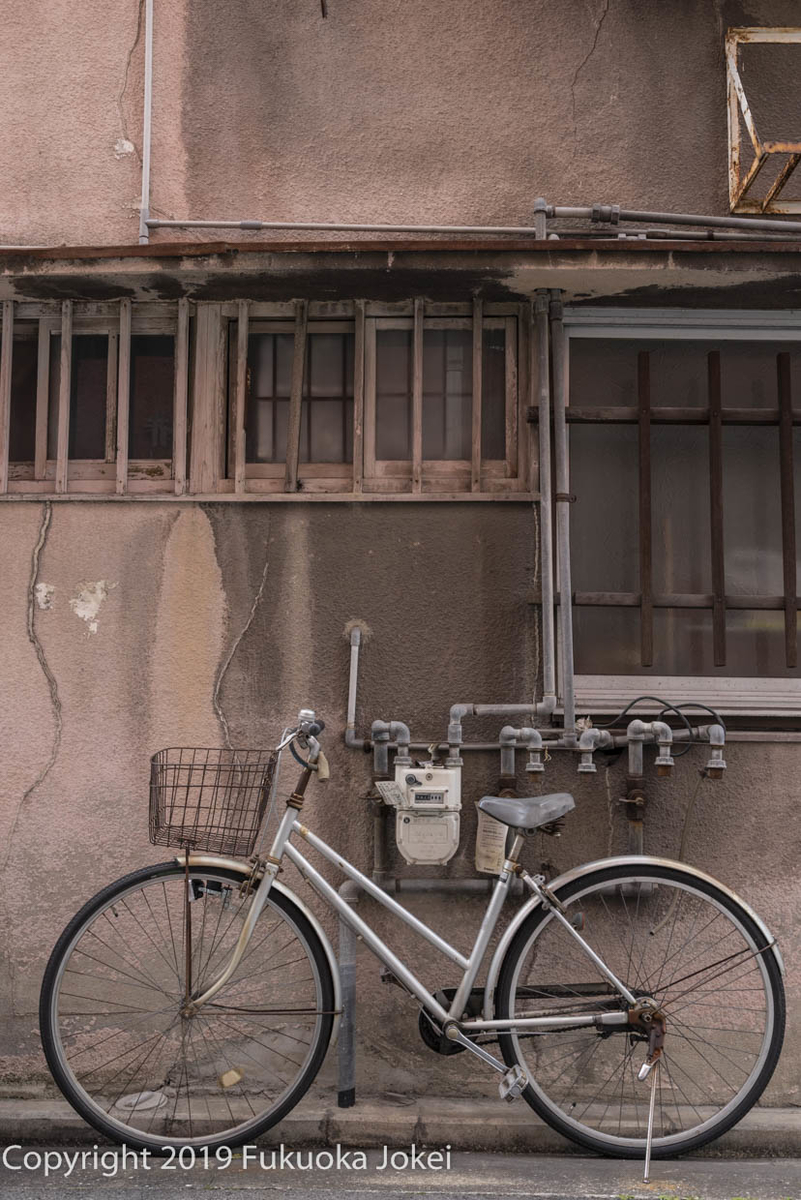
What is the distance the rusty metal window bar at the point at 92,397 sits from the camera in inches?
194

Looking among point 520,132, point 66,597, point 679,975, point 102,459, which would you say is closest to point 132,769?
point 66,597

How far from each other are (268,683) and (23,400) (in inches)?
69.8

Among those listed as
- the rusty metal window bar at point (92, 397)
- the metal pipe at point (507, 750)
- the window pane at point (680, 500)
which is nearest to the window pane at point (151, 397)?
the rusty metal window bar at point (92, 397)

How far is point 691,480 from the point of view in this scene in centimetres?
500

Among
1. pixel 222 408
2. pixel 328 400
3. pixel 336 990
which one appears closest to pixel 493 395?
pixel 328 400

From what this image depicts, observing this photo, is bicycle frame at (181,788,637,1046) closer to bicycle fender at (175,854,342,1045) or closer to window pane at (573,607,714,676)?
bicycle fender at (175,854,342,1045)

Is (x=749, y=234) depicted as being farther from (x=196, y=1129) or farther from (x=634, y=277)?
(x=196, y=1129)

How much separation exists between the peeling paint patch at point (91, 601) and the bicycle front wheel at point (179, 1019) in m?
1.20

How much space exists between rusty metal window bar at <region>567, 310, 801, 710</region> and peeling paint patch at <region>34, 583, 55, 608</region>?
2320mm

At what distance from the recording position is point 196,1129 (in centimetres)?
423

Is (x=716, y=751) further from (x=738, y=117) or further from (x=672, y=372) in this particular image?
(x=738, y=117)

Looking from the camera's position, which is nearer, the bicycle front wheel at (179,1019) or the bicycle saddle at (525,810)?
the bicycle saddle at (525,810)

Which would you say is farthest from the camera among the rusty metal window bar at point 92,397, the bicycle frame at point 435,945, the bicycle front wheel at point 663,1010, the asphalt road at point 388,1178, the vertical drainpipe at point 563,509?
the rusty metal window bar at point 92,397

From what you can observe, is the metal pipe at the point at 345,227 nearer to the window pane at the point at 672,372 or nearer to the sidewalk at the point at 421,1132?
the window pane at the point at 672,372
